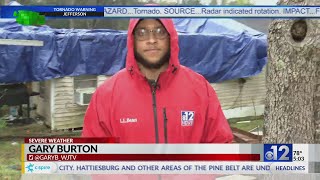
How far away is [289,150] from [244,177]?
287mm

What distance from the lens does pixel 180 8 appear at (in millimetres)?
1981

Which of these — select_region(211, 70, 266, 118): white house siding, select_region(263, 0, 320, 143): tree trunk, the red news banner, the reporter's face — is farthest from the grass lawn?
select_region(263, 0, 320, 143): tree trunk

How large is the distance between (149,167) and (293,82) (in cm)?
96

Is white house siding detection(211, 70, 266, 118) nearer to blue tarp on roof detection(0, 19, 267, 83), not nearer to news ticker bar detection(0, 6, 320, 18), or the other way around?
blue tarp on roof detection(0, 19, 267, 83)

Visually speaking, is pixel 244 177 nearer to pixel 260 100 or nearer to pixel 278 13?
pixel 260 100

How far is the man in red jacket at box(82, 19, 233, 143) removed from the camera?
6.91 feet

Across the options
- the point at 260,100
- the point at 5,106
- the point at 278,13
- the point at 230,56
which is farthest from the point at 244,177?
the point at 5,106

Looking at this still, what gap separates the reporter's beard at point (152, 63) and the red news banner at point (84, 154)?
0.41m

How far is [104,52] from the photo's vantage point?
90.4 inches

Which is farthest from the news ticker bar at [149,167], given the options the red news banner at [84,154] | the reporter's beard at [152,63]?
the reporter's beard at [152,63]

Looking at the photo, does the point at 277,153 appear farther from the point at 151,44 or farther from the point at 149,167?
the point at 151,44

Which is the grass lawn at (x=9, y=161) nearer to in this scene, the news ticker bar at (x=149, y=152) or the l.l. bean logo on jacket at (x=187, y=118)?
the news ticker bar at (x=149, y=152)

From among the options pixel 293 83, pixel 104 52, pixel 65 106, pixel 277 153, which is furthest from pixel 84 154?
pixel 293 83

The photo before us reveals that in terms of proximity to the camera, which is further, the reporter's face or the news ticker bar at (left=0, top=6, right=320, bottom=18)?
the reporter's face
